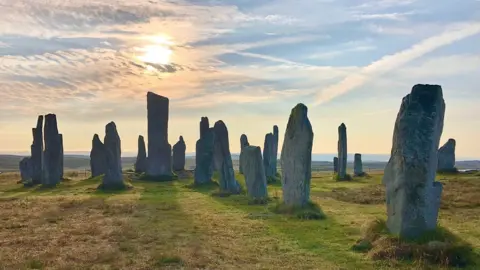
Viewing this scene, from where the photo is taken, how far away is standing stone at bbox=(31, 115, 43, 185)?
44.6m

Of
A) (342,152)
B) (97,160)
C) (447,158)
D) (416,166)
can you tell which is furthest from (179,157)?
(416,166)

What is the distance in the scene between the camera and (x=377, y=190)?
33906mm

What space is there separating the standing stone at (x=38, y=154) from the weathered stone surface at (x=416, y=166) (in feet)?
119

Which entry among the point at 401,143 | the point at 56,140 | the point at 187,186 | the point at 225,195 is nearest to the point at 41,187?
the point at 56,140

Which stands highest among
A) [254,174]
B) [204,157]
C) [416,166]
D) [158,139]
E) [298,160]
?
[158,139]

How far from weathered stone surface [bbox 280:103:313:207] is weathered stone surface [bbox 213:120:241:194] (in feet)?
31.3

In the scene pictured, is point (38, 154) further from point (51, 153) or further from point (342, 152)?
point (342, 152)

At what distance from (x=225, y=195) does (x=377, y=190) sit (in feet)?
34.3

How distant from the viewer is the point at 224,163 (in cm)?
3422

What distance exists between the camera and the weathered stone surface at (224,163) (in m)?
33.5

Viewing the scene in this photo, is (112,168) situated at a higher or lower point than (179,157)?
lower

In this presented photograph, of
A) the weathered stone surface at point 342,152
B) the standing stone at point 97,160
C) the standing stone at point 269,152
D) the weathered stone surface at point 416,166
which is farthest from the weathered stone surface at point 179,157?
the weathered stone surface at point 416,166

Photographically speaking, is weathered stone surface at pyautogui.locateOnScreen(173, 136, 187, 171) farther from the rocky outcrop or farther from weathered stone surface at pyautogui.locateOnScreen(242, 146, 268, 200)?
weathered stone surface at pyautogui.locateOnScreen(242, 146, 268, 200)

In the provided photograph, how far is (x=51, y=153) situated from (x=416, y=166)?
113 ft
